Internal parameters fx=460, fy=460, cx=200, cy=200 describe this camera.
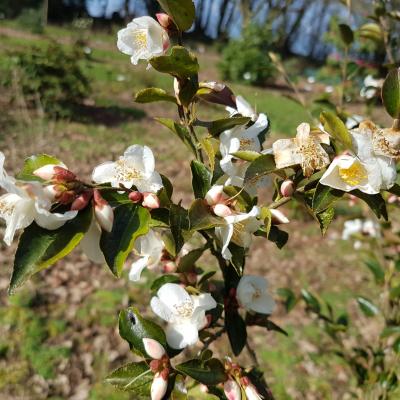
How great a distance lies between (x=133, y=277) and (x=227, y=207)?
250 mm

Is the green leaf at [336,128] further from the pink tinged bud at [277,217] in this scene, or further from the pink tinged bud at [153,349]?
the pink tinged bud at [153,349]

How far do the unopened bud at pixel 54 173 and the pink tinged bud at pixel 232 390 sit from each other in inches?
15.6

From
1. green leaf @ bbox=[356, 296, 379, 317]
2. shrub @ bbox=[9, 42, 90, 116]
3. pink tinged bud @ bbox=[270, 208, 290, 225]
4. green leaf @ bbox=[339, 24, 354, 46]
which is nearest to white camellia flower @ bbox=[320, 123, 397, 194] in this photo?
pink tinged bud @ bbox=[270, 208, 290, 225]

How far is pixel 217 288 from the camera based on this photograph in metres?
0.93

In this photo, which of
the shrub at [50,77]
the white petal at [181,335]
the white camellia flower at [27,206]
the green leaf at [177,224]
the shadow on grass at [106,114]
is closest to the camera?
the white camellia flower at [27,206]

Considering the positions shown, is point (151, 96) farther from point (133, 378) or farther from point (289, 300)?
point (289, 300)

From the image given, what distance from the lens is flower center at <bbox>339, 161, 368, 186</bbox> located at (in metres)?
0.58

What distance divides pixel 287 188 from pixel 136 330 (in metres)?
0.32

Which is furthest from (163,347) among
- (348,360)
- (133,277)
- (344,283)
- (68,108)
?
(68,108)

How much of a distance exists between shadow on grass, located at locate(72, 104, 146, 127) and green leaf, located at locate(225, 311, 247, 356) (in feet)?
19.5

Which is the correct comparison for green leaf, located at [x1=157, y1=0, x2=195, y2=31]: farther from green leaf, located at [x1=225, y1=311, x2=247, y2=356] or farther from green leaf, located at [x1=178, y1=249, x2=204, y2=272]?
green leaf, located at [x1=225, y1=311, x2=247, y2=356]

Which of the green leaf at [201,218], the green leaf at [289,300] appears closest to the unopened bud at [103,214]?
the green leaf at [201,218]

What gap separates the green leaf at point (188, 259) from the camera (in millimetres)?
782

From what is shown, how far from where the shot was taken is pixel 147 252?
2.57ft
